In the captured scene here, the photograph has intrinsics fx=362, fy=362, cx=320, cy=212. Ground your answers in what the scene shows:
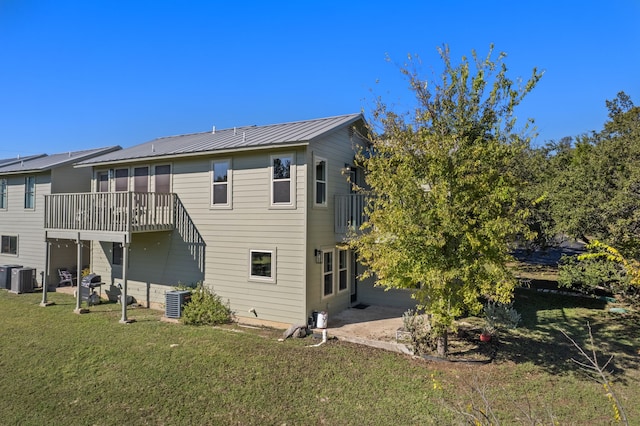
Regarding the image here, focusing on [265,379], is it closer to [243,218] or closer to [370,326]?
[370,326]

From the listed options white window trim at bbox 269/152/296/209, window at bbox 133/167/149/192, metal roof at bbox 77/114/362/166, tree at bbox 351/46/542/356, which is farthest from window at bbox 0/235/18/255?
tree at bbox 351/46/542/356

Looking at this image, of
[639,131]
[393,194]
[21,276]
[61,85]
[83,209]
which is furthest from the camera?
[61,85]

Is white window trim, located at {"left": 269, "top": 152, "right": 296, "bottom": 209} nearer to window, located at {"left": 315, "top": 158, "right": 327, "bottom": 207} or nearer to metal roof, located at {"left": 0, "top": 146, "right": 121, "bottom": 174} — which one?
window, located at {"left": 315, "top": 158, "right": 327, "bottom": 207}

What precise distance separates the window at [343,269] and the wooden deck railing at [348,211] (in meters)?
1.02

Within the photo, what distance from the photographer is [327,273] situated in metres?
11.0

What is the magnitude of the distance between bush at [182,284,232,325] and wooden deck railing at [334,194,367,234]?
4182mm

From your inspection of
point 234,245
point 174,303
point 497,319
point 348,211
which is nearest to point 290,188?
point 348,211

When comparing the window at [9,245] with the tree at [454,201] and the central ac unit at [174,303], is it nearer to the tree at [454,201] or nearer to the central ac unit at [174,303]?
the central ac unit at [174,303]

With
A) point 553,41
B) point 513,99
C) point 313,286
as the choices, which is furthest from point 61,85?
point 553,41

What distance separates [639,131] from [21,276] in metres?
24.6

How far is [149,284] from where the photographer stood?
41.4ft

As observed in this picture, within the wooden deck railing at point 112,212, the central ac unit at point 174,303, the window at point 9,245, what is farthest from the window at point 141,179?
the window at point 9,245

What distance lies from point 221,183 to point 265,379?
21.0 ft

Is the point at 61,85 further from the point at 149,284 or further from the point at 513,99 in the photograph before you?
the point at 513,99
